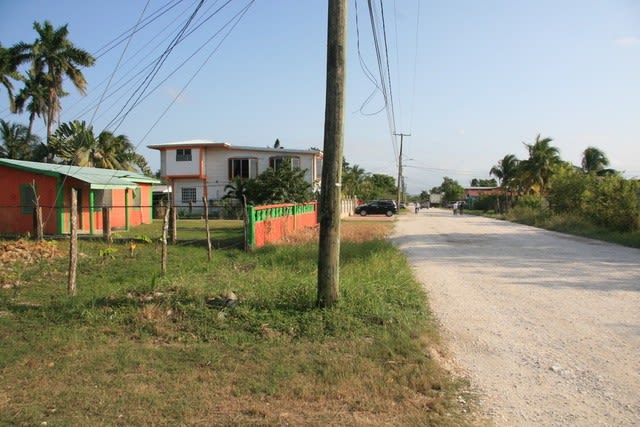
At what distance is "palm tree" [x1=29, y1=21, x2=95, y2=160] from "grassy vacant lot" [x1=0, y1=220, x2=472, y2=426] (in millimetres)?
32112

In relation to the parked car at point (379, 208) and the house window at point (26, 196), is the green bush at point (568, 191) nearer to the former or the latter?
the parked car at point (379, 208)

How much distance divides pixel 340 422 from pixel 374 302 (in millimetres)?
3111

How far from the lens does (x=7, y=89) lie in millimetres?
34156

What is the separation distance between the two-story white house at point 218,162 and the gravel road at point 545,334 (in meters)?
28.1

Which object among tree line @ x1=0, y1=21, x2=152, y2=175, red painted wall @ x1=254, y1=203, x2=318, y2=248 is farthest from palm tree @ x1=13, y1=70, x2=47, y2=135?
red painted wall @ x1=254, y1=203, x2=318, y2=248

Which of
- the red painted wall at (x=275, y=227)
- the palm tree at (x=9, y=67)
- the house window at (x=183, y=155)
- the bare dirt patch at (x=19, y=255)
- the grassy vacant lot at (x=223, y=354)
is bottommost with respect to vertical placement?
the grassy vacant lot at (x=223, y=354)

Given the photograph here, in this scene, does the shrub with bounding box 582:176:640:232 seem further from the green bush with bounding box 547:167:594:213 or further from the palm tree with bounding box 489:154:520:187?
the palm tree with bounding box 489:154:520:187

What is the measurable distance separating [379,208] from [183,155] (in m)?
18.8

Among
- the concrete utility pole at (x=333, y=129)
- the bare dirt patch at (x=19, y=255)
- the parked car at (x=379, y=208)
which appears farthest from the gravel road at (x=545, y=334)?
the parked car at (x=379, y=208)

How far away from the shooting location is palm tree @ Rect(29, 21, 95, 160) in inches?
1398

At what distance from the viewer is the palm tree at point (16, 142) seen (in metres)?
40.1

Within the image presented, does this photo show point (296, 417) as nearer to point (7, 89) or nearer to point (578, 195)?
point (578, 195)

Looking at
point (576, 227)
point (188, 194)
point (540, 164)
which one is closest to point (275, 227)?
point (576, 227)

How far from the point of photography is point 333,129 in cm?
656
